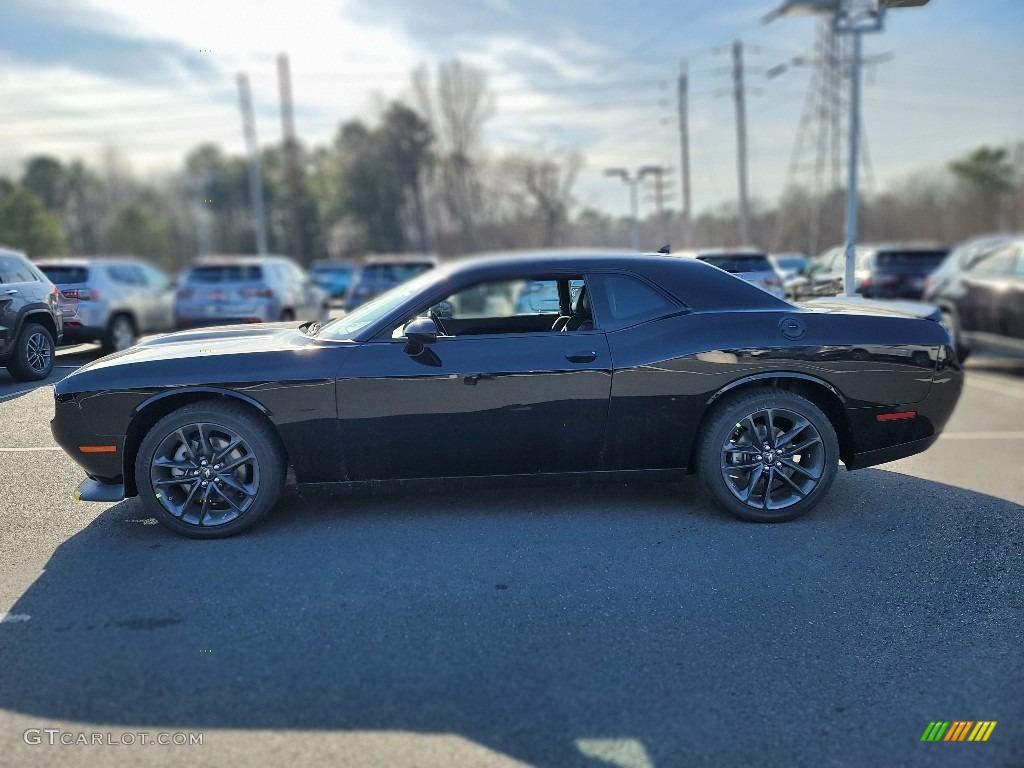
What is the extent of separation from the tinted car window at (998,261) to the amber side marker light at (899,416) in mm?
7751

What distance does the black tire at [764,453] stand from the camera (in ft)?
14.3

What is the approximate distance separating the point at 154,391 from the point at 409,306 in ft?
4.56

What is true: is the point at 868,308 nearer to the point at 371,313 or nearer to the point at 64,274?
the point at 371,313

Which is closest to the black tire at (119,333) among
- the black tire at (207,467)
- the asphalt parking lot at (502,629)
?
the asphalt parking lot at (502,629)

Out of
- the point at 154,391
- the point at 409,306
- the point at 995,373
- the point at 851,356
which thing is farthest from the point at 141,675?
the point at 995,373

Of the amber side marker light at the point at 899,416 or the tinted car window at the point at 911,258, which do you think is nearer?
the amber side marker light at the point at 899,416

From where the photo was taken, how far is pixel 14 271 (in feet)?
14.6

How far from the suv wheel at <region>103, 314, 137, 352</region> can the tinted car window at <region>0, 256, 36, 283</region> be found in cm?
134

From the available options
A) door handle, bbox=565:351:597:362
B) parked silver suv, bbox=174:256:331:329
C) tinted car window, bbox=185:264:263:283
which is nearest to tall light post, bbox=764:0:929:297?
door handle, bbox=565:351:597:362

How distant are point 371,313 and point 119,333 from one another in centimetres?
364

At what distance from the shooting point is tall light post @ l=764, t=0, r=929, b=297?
6238 millimetres

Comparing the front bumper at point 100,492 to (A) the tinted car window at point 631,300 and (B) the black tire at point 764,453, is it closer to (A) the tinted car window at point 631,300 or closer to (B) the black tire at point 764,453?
(A) the tinted car window at point 631,300

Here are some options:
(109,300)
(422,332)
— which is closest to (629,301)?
(422,332)

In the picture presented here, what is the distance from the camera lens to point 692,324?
436cm
